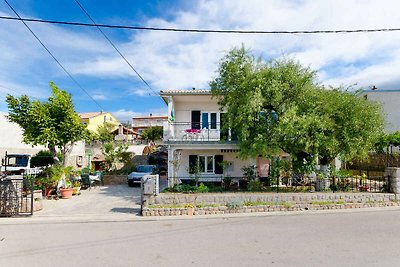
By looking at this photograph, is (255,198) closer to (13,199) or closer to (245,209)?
(245,209)

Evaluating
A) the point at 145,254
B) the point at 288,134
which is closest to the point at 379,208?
the point at 288,134

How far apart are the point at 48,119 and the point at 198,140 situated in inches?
318

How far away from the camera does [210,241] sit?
6.74 metres

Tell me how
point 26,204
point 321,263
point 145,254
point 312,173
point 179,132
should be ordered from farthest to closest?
point 179,132
point 312,173
point 26,204
point 145,254
point 321,263

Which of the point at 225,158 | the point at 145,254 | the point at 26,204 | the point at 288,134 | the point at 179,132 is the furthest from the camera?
the point at 225,158

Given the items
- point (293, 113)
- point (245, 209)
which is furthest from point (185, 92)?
point (245, 209)

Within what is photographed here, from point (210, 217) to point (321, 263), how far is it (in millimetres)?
4869

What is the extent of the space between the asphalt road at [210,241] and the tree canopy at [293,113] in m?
3.43

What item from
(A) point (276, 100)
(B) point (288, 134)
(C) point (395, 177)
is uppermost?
(A) point (276, 100)

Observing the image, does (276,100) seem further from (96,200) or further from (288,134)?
(96,200)

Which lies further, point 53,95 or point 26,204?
point 53,95

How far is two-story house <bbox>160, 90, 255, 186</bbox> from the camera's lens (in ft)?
51.0

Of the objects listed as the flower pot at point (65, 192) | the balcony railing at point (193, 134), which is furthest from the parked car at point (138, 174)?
the flower pot at point (65, 192)

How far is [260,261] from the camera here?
534 cm
